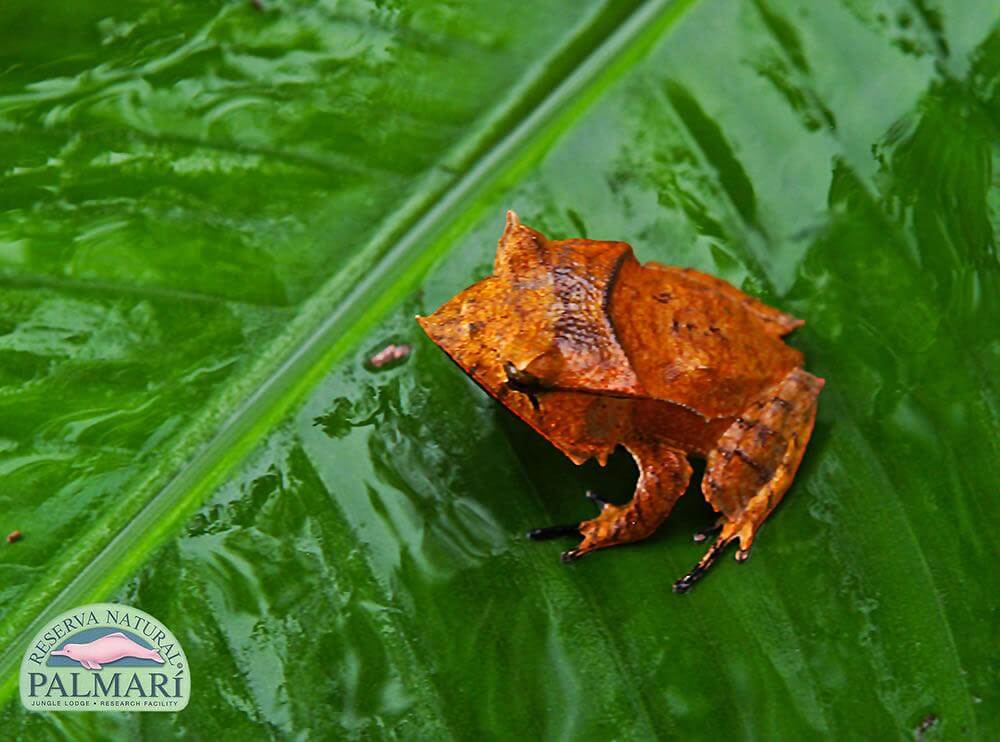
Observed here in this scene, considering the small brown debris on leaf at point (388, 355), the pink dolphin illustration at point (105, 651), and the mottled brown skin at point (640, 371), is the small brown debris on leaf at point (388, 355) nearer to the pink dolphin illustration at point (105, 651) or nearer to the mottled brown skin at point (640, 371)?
the mottled brown skin at point (640, 371)

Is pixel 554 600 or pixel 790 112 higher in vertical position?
pixel 790 112

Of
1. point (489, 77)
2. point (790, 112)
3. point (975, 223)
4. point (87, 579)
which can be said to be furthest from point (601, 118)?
point (87, 579)

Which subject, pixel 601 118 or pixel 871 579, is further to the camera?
pixel 601 118

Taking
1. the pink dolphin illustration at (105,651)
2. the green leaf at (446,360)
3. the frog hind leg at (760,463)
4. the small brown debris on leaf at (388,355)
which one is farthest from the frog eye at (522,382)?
the pink dolphin illustration at (105,651)

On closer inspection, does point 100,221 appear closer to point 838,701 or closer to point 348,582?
point 348,582

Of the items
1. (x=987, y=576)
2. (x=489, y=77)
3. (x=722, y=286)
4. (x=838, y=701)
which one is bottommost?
(x=838, y=701)

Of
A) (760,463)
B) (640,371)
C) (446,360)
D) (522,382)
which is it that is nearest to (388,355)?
(446,360)

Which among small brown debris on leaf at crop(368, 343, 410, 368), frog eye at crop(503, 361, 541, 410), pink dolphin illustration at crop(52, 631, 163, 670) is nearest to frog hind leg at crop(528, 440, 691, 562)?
frog eye at crop(503, 361, 541, 410)
